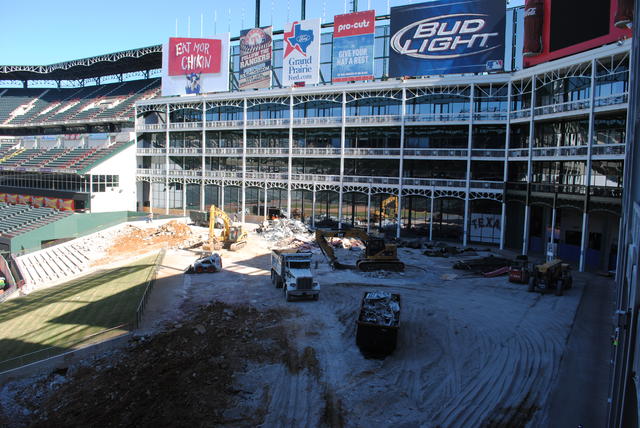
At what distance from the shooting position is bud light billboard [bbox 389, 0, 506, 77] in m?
41.3

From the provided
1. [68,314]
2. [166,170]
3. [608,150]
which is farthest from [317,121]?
[68,314]

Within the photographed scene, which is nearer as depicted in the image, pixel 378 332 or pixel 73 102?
pixel 378 332

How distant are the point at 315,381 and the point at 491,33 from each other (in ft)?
123

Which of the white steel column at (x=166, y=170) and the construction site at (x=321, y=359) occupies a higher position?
the white steel column at (x=166, y=170)

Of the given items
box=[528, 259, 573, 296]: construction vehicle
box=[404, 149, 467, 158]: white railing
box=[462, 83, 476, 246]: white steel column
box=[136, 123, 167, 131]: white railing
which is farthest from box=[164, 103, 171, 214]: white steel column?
box=[528, 259, 573, 296]: construction vehicle

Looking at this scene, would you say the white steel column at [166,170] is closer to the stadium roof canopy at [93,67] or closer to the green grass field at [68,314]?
the stadium roof canopy at [93,67]

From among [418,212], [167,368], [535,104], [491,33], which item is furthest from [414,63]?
[167,368]

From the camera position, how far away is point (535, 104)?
40000 millimetres

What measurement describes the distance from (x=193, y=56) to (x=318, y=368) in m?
51.7

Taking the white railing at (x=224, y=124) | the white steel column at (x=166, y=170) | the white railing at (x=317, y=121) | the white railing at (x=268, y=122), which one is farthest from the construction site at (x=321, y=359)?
the white steel column at (x=166, y=170)

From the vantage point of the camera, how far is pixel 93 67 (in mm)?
79000

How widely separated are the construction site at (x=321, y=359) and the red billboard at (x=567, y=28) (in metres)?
17.3

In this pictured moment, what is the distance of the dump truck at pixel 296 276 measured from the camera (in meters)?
25.2

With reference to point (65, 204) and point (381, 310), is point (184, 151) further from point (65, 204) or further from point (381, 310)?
point (381, 310)
